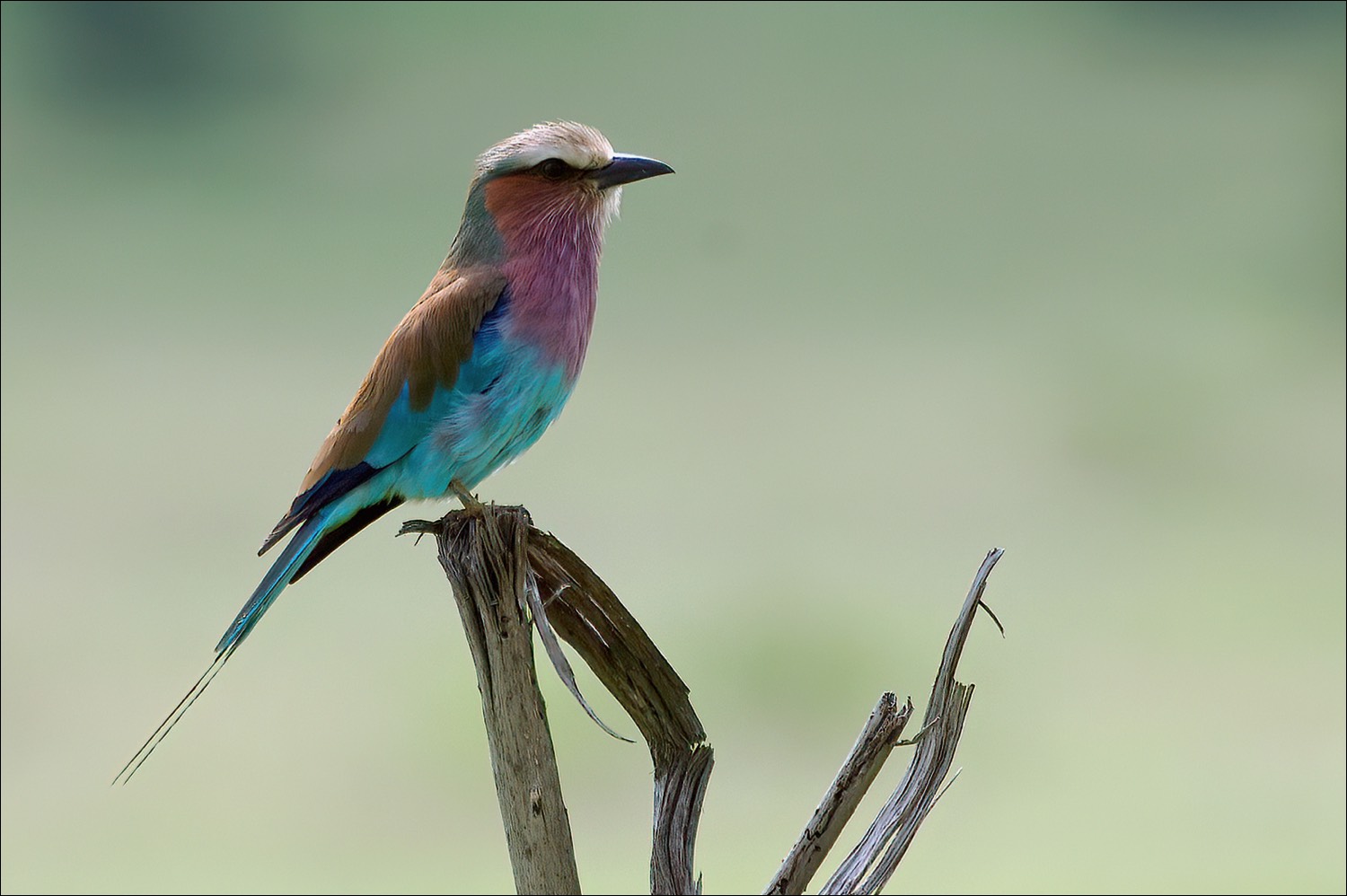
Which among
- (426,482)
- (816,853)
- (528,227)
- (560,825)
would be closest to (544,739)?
(560,825)

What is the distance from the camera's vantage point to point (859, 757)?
854 millimetres

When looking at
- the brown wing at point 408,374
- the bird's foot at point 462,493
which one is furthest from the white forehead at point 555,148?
the bird's foot at point 462,493

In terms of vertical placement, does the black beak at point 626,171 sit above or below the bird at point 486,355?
above

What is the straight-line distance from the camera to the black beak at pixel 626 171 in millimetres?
1347

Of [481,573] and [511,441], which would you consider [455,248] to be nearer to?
[511,441]

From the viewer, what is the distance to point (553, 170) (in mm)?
1371

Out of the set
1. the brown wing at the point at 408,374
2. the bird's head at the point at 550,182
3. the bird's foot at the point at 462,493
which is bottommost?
the bird's foot at the point at 462,493

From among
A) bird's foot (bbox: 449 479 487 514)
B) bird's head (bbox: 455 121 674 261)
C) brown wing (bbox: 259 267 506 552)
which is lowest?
bird's foot (bbox: 449 479 487 514)

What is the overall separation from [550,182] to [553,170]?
0.05ft

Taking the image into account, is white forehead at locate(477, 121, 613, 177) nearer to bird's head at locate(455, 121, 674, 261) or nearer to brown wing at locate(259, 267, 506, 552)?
bird's head at locate(455, 121, 674, 261)

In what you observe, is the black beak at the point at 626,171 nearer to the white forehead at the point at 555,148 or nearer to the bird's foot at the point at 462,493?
the white forehead at the point at 555,148

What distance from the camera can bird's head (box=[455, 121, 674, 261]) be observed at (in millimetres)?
1355

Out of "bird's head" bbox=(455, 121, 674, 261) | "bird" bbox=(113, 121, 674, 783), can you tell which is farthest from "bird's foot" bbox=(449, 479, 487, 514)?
"bird's head" bbox=(455, 121, 674, 261)

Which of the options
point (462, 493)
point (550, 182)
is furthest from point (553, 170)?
point (462, 493)
